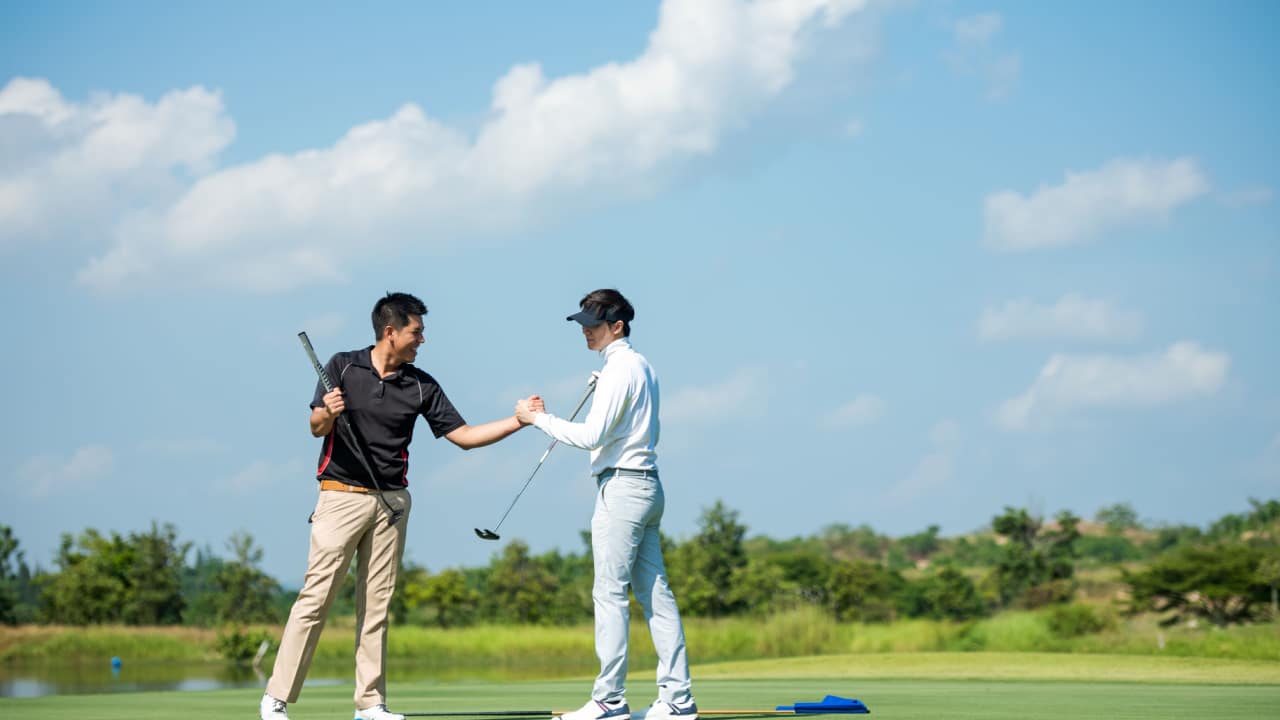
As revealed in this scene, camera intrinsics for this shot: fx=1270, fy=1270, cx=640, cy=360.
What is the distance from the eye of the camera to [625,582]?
6145mm

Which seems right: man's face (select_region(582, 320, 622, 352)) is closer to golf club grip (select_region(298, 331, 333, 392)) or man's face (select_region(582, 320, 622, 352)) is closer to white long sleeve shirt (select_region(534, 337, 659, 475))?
white long sleeve shirt (select_region(534, 337, 659, 475))

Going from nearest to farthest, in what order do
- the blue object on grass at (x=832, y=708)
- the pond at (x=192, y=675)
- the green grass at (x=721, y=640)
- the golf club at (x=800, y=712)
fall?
the golf club at (x=800, y=712), the blue object on grass at (x=832, y=708), the pond at (x=192, y=675), the green grass at (x=721, y=640)

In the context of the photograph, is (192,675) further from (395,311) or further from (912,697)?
(395,311)

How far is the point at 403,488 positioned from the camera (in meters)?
6.48

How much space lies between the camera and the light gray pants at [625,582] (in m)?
6.04

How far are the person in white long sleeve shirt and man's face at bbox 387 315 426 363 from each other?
29.5 inches

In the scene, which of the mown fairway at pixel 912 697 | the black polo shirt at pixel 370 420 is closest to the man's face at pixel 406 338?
the black polo shirt at pixel 370 420

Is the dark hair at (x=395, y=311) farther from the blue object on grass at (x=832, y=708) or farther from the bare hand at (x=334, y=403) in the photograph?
the blue object on grass at (x=832, y=708)

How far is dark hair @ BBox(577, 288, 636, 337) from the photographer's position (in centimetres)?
626

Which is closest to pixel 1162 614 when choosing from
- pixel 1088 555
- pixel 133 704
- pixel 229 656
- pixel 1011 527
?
pixel 1011 527

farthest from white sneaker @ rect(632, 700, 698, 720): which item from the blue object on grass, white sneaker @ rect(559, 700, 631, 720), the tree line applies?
the tree line

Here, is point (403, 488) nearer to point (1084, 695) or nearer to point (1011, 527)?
point (1084, 695)

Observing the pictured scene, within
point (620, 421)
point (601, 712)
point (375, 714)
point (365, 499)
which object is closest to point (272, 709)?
point (375, 714)

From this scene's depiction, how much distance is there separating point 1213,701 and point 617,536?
14.7 ft
